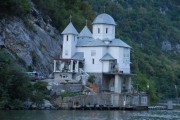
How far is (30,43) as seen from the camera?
100 metres

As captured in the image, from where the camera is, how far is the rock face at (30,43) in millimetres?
98000

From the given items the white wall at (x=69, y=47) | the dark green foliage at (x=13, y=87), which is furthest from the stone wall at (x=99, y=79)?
the dark green foliage at (x=13, y=87)

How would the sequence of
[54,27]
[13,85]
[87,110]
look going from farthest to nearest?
[54,27] < [87,110] < [13,85]

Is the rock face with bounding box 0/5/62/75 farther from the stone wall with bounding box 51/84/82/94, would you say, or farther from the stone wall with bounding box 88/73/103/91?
the stone wall with bounding box 88/73/103/91

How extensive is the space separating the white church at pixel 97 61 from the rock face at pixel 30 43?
2.19 meters

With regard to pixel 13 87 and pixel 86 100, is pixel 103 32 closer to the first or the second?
pixel 86 100

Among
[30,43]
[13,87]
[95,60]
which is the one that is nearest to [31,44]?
[30,43]

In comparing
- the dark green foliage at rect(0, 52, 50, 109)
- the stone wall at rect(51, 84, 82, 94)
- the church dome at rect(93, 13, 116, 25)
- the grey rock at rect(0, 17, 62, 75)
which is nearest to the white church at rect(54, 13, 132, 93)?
the church dome at rect(93, 13, 116, 25)

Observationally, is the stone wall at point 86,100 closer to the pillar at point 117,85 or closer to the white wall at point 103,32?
the pillar at point 117,85

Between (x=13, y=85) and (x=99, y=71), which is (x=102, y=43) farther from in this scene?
(x=13, y=85)

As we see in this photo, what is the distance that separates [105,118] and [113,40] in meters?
30.8

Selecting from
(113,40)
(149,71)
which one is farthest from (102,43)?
(149,71)

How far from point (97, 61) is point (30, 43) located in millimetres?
10237

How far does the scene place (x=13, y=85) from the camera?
282 feet
